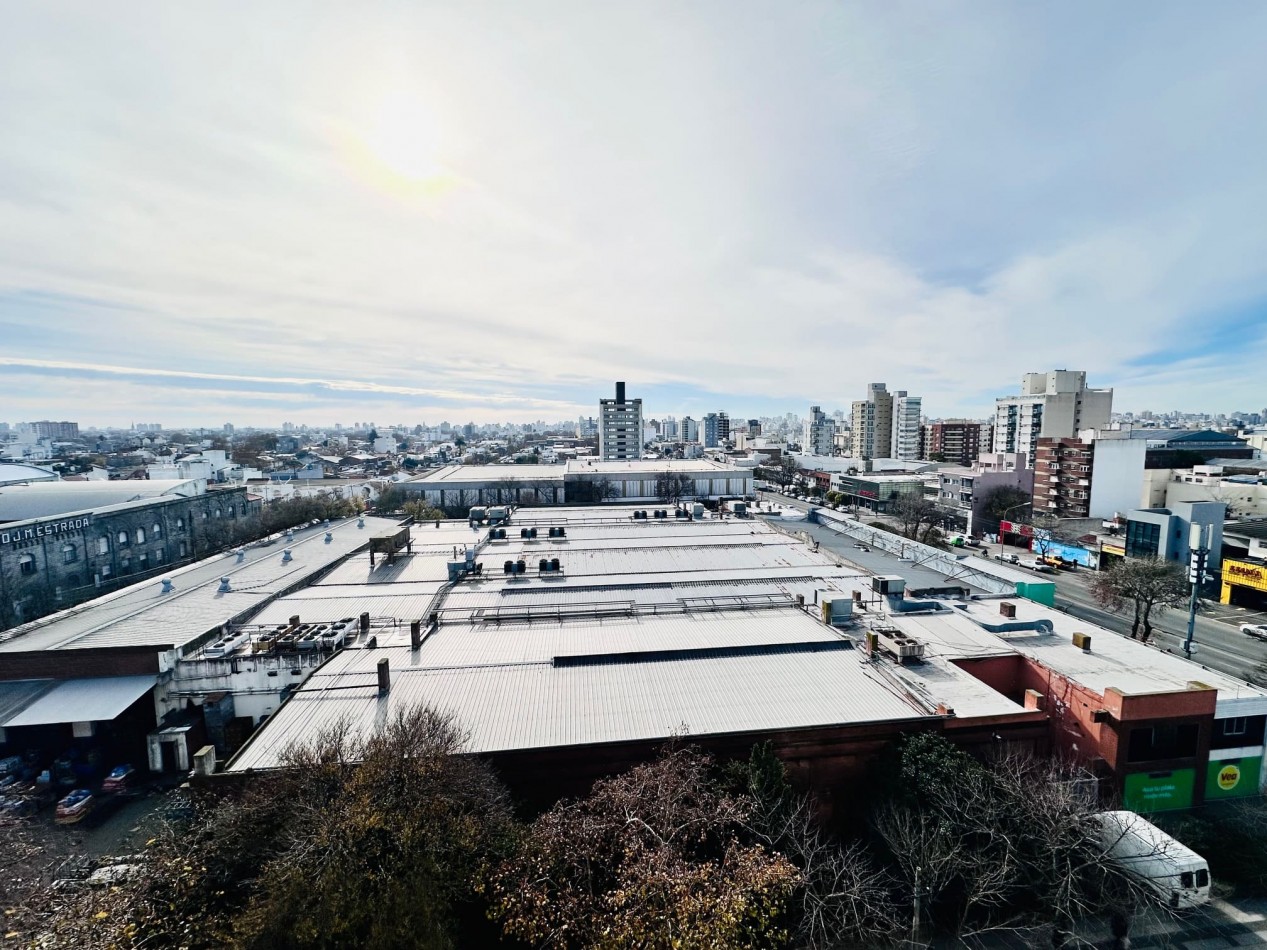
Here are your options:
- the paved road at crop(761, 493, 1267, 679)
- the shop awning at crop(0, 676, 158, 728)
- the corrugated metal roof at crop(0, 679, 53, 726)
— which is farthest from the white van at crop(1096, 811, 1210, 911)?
the corrugated metal roof at crop(0, 679, 53, 726)

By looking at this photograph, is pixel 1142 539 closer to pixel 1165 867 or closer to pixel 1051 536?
pixel 1051 536

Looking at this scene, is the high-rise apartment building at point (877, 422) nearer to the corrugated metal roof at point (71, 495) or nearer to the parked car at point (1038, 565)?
the parked car at point (1038, 565)

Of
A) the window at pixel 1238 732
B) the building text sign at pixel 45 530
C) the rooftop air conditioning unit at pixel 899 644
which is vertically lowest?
the window at pixel 1238 732

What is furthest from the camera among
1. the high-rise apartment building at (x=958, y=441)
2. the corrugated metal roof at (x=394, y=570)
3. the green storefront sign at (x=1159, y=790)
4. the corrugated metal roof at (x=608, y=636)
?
the high-rise apartment building at (x=958, y=441)

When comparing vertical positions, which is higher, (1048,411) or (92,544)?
(1048,411)

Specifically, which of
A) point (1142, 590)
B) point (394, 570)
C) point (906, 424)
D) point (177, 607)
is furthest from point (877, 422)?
point (177, 607)

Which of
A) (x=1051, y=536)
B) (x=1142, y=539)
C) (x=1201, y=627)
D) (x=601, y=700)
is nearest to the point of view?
(x=601, y=700)

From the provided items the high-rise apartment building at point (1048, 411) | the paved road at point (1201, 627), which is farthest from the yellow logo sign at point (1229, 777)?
the high-rise apartment building at point (1048, 411)
